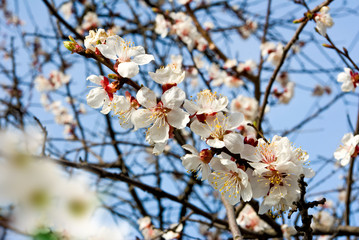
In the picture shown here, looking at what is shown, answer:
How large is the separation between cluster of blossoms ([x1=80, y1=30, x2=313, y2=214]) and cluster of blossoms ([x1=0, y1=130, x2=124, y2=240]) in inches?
26.6

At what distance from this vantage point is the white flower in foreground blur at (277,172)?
3.41 feet

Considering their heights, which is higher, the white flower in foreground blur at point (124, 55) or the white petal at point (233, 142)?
the white flower in foreground blur at point (124, 55)

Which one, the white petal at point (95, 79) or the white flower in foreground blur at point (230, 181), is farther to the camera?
the white petal at point (95, 79)

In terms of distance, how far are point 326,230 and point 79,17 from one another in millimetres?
3651

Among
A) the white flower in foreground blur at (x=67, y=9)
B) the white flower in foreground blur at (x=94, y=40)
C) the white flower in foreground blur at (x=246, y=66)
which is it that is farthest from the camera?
the white flower in foreground blur at (x=67, y=9)

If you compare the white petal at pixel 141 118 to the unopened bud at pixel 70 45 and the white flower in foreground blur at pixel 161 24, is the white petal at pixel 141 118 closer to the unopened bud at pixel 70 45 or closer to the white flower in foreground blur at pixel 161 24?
the unopened bud at pixel 70 45

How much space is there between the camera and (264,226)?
101 inches

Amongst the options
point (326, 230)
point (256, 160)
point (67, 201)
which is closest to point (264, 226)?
point (326, 230)

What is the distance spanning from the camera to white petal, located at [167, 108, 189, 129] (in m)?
1.07

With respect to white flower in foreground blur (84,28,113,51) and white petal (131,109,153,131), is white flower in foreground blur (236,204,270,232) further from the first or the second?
white flower in foreground blur (84,28,113,51)

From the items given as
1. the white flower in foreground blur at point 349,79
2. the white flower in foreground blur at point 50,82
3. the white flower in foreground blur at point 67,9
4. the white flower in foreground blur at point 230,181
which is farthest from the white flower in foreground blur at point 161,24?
the white flower in foreground blur at point 230,181

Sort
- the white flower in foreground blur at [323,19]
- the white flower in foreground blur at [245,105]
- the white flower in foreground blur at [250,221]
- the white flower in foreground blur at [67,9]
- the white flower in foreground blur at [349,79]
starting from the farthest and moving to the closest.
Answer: the white flower in foreground blur at [67,9]
the white flower in foreground blur at [245,105]
the white flower in foreground blur at [250,221]
the white flower in foreground blur at [323,19]
the white flower in foreground blur at [349,79]

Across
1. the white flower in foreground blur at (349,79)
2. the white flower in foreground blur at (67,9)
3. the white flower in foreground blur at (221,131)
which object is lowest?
the white flower in foreground blur at (221,131)

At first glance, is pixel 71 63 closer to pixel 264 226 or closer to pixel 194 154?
pixel 264 226
